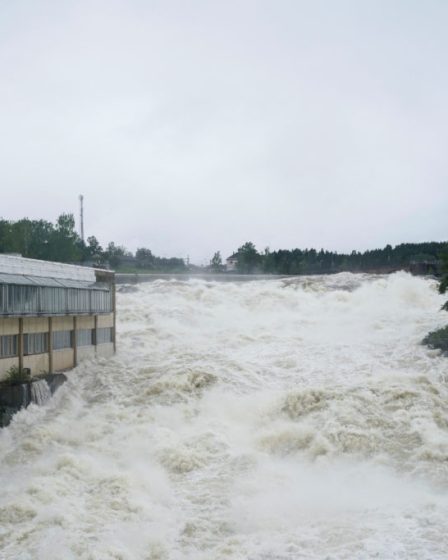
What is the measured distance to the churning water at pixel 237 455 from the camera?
11000 millimetres

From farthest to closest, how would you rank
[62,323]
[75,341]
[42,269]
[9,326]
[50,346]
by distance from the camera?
1. [75,341]
2. [62,323]
3. [42,269]
4. [50,346]
5. [9,326]

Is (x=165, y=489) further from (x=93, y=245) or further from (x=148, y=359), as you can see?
(x=93, y=245)

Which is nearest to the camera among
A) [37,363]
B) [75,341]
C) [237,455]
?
[237,455]

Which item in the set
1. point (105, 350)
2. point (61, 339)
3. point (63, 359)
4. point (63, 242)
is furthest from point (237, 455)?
point (63, 242)

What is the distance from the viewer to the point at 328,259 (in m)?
78.1

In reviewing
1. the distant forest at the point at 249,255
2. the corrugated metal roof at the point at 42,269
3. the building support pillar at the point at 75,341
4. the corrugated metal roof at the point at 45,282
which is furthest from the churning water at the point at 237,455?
the distant forest at the point at 249,255

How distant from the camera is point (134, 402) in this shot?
18594 millimetres

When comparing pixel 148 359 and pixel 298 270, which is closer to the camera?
pixel 148 359

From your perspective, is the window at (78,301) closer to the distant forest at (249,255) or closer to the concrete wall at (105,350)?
the concrete wall at (105,350)

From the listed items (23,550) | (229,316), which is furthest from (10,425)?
(229,316)

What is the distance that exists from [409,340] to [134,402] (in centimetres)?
1144

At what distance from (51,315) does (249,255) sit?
199 ft

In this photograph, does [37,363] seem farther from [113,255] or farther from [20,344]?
[113,255]

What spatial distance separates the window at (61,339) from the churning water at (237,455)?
38.9 inches
